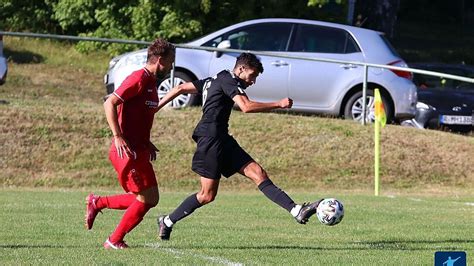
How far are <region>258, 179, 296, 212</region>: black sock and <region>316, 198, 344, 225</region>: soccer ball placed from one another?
1.28 ft

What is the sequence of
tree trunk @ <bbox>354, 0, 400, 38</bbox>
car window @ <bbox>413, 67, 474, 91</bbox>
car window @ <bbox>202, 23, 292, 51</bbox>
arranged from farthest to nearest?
tree trunk @ <bbox>354, 0, 400, 38</bbox> → car window @ <bbox>413, 67, 474, 91</bbox> → car window @ <bbox>202, 23, 292, 51</bbox>

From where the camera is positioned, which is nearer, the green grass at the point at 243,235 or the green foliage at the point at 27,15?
the green grass at the point at 243,235

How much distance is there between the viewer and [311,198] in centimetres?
1591

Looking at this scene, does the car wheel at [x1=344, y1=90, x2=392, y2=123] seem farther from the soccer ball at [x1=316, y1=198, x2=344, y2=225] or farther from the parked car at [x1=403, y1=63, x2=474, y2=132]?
the soccer ball at [x1=316, y1=198, x2=344, y2=225]

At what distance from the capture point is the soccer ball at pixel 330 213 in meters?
9.09

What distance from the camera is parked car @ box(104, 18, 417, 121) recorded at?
20.1 metres

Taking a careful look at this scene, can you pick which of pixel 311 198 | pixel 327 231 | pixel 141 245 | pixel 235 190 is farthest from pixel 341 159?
pixel 141 245

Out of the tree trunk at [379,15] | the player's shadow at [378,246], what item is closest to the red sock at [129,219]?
the player's shadow at [378,246]

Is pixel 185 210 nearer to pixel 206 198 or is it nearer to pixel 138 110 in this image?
pixel 206 198

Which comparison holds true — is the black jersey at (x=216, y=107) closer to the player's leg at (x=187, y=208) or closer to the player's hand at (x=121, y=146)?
the player's leg at (x=187, y=208)

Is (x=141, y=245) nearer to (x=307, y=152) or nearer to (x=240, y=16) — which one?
(x=307, y=152)

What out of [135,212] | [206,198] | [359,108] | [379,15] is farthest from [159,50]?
[379,15]

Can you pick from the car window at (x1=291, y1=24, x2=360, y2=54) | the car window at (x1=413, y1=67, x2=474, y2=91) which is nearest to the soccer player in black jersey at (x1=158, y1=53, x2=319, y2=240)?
the car window at (x1=291, y1=24, x2=360, y2=54)

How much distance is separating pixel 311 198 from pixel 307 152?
11.8 ft
